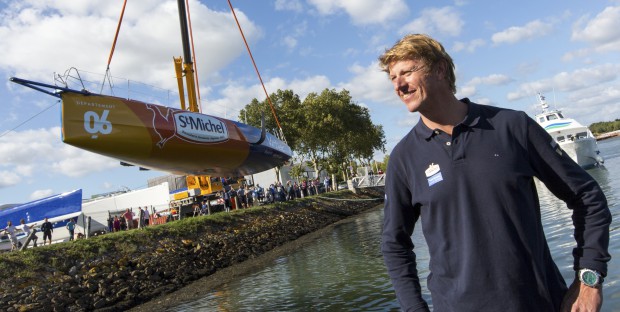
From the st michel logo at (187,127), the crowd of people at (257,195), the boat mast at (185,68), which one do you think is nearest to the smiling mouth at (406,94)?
the st michel logo at (187,127)

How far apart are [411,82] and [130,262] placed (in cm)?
1505

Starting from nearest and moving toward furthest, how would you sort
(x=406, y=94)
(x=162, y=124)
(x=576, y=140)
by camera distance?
1. (x=406, y=94)
2. (x=162, y=124)
3. (x=576, y=140)

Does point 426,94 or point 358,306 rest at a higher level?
point 426,94

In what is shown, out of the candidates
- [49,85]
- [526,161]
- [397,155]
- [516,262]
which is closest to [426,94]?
[397,155]

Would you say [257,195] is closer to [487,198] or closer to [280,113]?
[280,113]

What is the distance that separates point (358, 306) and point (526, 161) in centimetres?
712

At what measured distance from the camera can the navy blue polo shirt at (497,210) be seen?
185cm

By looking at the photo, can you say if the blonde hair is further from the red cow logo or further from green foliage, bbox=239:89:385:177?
green foliage, bbox=239:89:385:177

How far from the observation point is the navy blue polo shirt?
1.85 meters

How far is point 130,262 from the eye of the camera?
15.1 metres

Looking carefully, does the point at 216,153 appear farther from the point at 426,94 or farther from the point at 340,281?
the point at 426,94

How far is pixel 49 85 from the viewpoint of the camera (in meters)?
13.8

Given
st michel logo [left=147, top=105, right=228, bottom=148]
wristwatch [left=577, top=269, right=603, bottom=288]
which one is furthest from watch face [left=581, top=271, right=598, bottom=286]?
st michel logo [left=147, top=105, right=228, bottom=148]

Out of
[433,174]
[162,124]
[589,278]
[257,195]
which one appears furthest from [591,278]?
[257,195]
